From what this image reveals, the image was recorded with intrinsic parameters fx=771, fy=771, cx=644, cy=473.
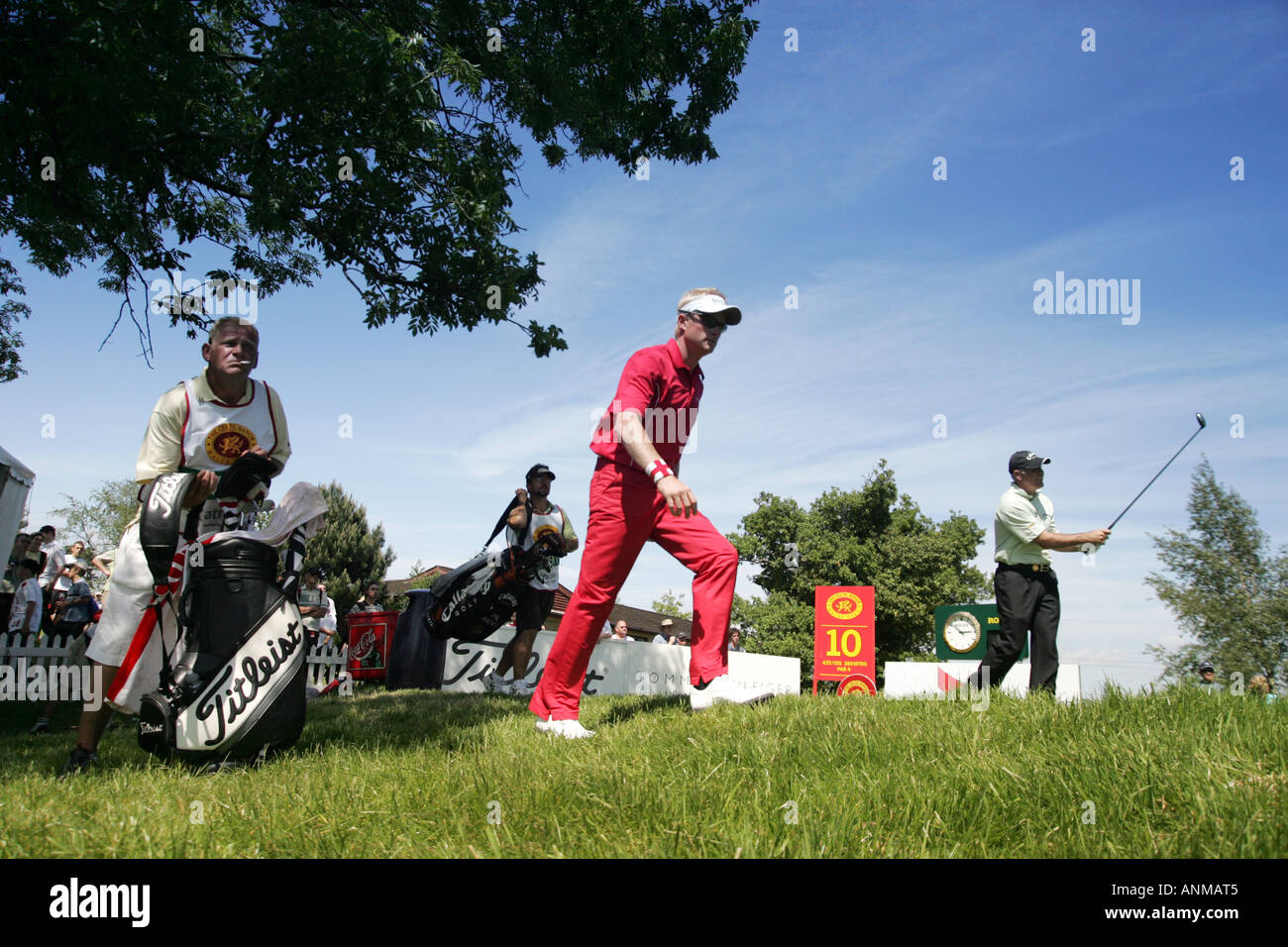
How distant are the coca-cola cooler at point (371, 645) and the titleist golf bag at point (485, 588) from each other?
302 inches

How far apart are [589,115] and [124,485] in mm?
49197

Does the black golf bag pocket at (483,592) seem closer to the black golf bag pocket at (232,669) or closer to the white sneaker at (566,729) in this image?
the white sneaker at (566,729)

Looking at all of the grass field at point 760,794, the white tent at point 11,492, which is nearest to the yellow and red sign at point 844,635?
the grass field at point 760,794

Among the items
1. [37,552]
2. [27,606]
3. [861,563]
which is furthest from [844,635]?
[861,563]

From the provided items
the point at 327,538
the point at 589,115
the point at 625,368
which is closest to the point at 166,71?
the point at 589,115

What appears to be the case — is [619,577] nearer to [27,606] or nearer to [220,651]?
[220,651]

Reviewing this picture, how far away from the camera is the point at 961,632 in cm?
1534

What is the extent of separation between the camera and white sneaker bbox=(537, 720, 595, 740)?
3891 mm

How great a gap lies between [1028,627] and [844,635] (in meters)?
10.2

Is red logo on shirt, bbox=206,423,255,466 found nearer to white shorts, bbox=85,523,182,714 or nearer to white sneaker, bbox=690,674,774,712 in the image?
white shorts, bbox=85,523,182,714

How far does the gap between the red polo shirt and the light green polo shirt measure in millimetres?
3149

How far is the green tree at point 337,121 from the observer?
6.74 metres

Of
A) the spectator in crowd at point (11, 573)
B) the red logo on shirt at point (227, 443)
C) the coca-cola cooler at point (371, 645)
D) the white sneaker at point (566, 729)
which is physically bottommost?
the coca-cola cooler at point (371, 645)

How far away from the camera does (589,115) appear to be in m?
9.45
